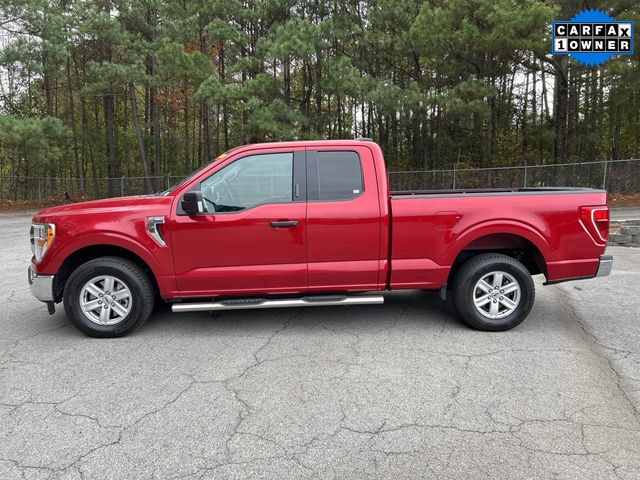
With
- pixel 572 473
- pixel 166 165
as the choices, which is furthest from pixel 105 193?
pixel 572 473

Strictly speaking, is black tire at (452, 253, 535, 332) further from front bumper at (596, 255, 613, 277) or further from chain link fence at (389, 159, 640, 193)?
chain link fence at (389, 159, 640, 193)

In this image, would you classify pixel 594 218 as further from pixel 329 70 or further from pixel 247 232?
pixel 329 70

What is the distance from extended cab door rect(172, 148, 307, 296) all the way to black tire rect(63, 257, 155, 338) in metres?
0.38

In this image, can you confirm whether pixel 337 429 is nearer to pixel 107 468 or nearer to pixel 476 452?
pixel 476 452

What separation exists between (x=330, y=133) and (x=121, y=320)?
2250 centimetres

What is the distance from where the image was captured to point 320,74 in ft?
75.2

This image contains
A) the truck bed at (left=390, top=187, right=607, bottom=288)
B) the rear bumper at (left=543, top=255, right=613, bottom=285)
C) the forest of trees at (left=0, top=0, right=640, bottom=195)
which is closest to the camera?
the truck bed at (left=390, top=187, right=607, bottom=288)

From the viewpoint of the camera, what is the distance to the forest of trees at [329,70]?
18.4 meters

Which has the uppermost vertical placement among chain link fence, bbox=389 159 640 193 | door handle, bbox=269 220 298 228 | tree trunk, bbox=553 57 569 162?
tree trunk, bbox=553 57 569 162

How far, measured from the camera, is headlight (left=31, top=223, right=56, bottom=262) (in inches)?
182

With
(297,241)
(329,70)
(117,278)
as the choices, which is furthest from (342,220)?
(329,70)

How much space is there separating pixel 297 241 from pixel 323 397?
1.68 metres

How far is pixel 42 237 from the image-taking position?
469 centimetres

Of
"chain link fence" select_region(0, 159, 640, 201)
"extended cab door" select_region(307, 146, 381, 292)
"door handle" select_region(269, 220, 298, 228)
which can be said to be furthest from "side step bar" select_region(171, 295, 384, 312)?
"chain link fence" select_region(0, 159, 640, 201)
